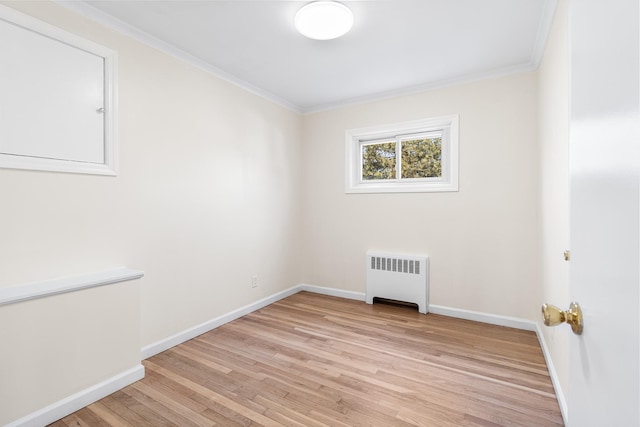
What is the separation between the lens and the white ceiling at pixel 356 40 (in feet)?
6.35

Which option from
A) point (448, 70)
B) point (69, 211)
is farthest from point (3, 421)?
point (448, 70)

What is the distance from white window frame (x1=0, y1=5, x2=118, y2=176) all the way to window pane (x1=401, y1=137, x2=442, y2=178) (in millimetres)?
2787

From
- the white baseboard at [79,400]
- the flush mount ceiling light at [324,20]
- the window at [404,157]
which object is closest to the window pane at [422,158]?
the window at [404,157]

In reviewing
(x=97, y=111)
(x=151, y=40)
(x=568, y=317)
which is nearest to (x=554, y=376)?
(x=568, y=317)

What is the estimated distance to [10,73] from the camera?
1614 mm

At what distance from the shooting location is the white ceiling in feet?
6.35

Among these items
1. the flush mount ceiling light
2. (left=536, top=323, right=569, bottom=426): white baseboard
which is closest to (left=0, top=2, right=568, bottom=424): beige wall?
(left=536, top=323, right=569, bottom=426): white baseboard

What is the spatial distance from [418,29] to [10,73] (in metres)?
2.53

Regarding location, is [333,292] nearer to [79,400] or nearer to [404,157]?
[404,157]

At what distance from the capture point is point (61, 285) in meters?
1.67

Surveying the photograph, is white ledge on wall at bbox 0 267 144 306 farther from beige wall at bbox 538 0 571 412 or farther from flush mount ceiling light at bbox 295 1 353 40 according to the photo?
beige wall at bbox 538 0 571 412

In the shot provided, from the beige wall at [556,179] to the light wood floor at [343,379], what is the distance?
336 mm

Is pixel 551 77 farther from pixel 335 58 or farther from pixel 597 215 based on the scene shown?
pixel 597 215

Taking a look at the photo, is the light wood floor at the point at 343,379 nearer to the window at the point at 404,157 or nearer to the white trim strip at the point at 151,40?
the window at the point at 404,157
